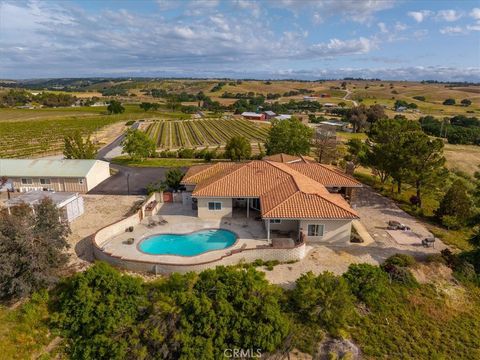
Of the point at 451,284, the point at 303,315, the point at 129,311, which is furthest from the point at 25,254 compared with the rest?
the point at 451,284

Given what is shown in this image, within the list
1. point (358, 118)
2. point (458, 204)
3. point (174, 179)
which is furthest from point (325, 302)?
point (358, 118)

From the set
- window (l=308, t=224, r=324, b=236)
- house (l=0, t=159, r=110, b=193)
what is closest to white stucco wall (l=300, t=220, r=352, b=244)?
window (l=308, t=224, r=324, b=236)

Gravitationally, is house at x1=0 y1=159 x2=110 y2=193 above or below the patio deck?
above

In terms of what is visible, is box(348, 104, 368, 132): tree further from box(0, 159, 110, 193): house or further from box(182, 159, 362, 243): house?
box(0, 159, 110, 193): house

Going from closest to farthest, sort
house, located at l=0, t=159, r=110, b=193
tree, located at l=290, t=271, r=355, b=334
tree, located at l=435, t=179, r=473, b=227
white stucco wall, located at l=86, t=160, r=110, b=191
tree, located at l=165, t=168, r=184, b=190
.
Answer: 1. tree, located at l=290, t=271, r=355, b=334
2. tree, located at l=435, t=179, r=473, b=227
3. tree, located at l=165, t=168, r=184, b=190
4. house, located at l=0, t=159, r=110, b=193
5. white stucco wall, located at l=86, t=160, r=110, b=191

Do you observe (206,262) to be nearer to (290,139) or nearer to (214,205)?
(214,205)

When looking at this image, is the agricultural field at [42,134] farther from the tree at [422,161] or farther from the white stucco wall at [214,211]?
the tree at [422,161]
